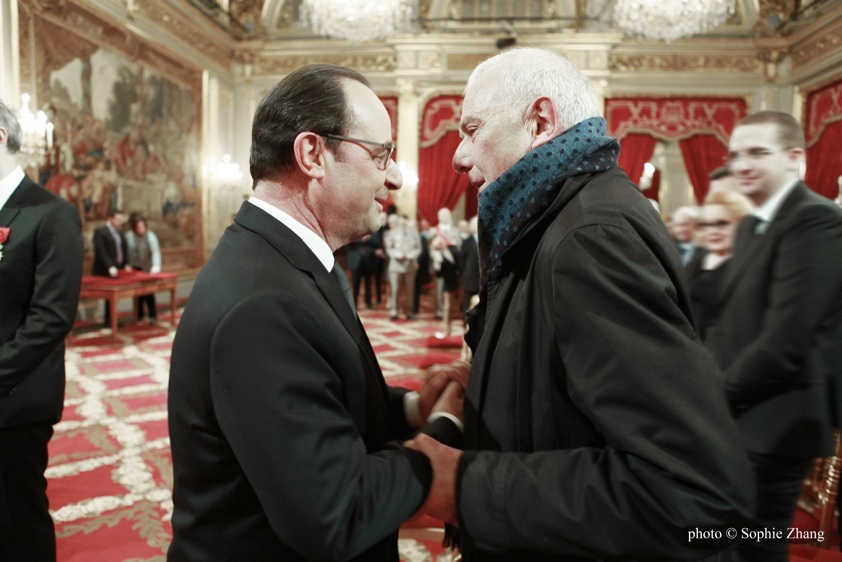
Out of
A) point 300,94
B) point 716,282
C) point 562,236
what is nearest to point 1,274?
point 300,94

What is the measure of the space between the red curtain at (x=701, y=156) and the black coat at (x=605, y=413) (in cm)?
1255

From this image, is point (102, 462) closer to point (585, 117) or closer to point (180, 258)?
point (585, 117)

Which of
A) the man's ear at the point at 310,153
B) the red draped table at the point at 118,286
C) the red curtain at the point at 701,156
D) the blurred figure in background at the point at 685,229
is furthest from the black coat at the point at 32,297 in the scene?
the red curtain at the point at 701,156

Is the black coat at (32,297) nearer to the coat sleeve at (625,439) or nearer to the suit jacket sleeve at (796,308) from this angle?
the coat sleeve at (625,439)

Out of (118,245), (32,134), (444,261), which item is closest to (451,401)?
(32,134)

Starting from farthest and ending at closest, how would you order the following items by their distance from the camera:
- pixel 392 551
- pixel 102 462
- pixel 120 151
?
pixel 120 151
pixel 102 462
pixel 392 551

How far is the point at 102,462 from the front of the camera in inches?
150

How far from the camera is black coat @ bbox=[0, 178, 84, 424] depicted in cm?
192

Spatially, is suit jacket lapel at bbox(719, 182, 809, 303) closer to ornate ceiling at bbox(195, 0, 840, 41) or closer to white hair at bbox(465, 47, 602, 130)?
white hair at bbox(465, 47, 602, 130)

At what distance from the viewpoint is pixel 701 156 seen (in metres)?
12.2

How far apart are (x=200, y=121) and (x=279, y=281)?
11.4m

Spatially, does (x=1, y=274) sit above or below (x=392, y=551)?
above

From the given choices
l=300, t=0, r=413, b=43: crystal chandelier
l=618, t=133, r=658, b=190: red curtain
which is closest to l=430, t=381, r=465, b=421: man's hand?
l=300, t=0, r=413, b=43: crystal chandelier

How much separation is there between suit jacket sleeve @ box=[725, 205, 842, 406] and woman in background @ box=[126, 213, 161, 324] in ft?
27.5
